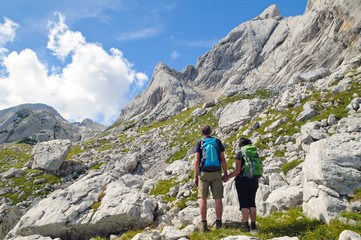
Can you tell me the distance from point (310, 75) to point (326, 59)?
89345 mm

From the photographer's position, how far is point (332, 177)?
7.10m

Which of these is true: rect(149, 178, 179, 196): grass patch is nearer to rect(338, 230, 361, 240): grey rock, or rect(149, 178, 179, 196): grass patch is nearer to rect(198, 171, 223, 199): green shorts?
rect(198, 171, 223, 199): green shorts

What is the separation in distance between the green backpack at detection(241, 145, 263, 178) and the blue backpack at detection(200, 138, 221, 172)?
1.09 meters

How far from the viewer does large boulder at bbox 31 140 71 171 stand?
1171 inches

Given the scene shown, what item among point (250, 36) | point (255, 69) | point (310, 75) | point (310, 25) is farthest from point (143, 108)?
point (310, 75)

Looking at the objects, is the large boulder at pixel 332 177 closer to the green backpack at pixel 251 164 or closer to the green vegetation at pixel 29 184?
the green backpack at pixel 251 164

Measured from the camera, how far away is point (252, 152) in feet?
26.0

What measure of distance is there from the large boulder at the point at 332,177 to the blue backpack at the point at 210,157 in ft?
12.5

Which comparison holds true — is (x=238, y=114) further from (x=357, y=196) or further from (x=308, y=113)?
(x=357, y=196)

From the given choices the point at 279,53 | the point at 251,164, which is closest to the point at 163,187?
the point at 251,164

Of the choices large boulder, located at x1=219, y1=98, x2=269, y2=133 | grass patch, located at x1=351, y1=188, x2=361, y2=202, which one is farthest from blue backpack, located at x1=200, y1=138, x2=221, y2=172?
large boulder, located at x1=219, y1=98, x2=269, y2=133

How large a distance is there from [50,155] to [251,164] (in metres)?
33.3

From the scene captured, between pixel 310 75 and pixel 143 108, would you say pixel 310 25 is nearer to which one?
pixel 310 75

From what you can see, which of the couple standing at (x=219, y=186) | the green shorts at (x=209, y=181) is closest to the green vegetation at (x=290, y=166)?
the couple standing at (x=219, y=186)
